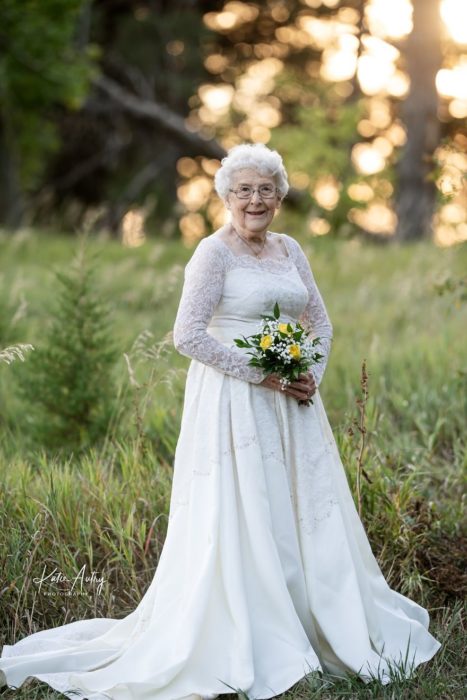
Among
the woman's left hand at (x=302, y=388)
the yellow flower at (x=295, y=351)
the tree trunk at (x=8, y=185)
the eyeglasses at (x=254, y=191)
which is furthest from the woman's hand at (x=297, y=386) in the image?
the tree trunk at (x=8, y=185)

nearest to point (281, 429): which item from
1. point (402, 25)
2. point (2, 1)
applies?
point (2, 1)

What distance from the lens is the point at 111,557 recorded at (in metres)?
5.12

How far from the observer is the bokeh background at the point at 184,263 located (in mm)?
5090

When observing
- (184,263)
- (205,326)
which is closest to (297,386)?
(205,326)

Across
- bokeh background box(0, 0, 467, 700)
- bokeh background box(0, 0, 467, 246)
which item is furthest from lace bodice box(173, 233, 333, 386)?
bokeh background box(0, 0, 467, 246)

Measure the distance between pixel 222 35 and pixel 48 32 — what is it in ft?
36.0

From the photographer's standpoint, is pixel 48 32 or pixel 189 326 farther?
pixel 48 32

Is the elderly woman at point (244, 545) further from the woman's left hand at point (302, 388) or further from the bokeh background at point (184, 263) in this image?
the bokeh background at point (184, 263)

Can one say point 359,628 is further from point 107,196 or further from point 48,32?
point 107,196

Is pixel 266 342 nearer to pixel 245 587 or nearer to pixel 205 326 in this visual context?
pixel 205 326

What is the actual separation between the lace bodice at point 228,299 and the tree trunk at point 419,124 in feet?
40.6

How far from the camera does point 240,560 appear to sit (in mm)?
4098

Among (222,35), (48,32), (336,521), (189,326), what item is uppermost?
(222,35)

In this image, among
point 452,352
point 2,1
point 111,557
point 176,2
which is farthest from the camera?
point 176,2
